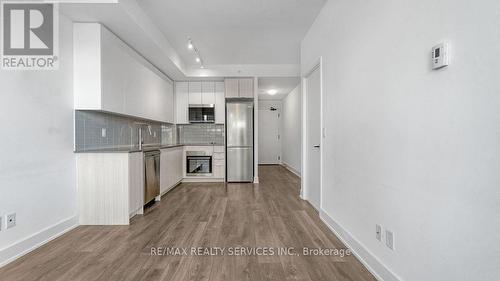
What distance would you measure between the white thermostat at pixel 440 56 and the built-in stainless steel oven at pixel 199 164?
4.91 meters

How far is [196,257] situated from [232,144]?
3690mm

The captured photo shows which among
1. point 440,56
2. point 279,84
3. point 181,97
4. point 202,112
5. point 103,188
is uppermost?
point 279,84

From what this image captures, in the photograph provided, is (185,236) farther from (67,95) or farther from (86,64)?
(86,64)

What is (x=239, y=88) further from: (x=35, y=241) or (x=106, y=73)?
(x=35, y=241)

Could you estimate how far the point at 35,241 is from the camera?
2.31 m

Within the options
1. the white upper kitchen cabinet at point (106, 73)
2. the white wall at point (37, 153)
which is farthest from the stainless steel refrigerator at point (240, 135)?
the white wall at point (37, 153)

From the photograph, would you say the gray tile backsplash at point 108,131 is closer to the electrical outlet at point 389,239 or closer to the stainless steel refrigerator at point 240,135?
the stainless steel refrigerator at point 240,135

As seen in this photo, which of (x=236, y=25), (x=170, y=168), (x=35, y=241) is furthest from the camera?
(x=170, y=168)

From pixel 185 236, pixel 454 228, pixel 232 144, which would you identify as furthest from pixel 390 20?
pixel 232 144

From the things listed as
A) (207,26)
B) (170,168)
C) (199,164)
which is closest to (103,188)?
(170,168)

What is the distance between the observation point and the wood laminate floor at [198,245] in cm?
187

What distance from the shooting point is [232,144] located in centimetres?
569

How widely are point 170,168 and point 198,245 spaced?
8.74 feet

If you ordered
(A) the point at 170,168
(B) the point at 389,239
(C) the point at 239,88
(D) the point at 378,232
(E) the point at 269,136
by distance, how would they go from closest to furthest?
(B) the point at 389,239
(D) the point at 378,232
(A) the point at 170,168
(C) the point at 239,88
(E) the point at 269,136
